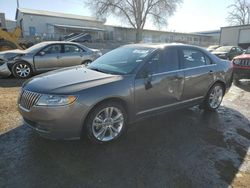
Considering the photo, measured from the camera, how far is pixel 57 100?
3186 mm

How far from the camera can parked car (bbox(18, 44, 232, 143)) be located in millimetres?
3223

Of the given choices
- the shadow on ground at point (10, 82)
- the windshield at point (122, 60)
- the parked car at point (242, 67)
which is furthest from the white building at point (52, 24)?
the windshield at point (122, 60)

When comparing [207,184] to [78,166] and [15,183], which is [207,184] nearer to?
[78,166]

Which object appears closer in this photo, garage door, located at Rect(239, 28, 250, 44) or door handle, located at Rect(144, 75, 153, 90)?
door handle, located at Rect(144, 75, 153, 90)

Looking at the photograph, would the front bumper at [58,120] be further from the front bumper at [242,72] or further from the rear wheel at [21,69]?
the front bumper at [242,72]

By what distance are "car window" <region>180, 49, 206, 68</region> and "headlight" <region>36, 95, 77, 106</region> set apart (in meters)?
2.44

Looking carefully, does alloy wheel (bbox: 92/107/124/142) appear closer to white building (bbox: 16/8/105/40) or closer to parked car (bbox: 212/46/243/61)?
parked car (bbox: 212/46/243/61)

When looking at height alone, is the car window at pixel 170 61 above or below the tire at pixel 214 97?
above

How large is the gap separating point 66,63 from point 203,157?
7356 millimetres

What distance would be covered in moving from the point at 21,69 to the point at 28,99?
5.95 m

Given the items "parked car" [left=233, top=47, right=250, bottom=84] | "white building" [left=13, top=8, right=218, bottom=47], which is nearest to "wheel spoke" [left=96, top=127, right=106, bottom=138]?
"parked car" [left=233, top=47, right=250, bottom=84]

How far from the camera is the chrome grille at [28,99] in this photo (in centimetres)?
330

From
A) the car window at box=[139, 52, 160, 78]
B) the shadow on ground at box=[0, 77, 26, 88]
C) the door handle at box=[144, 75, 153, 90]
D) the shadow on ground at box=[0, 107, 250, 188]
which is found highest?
the car window at box=[139, 52, 160, 78]

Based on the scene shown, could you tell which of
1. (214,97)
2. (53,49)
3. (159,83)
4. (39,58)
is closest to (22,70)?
(39,58)
